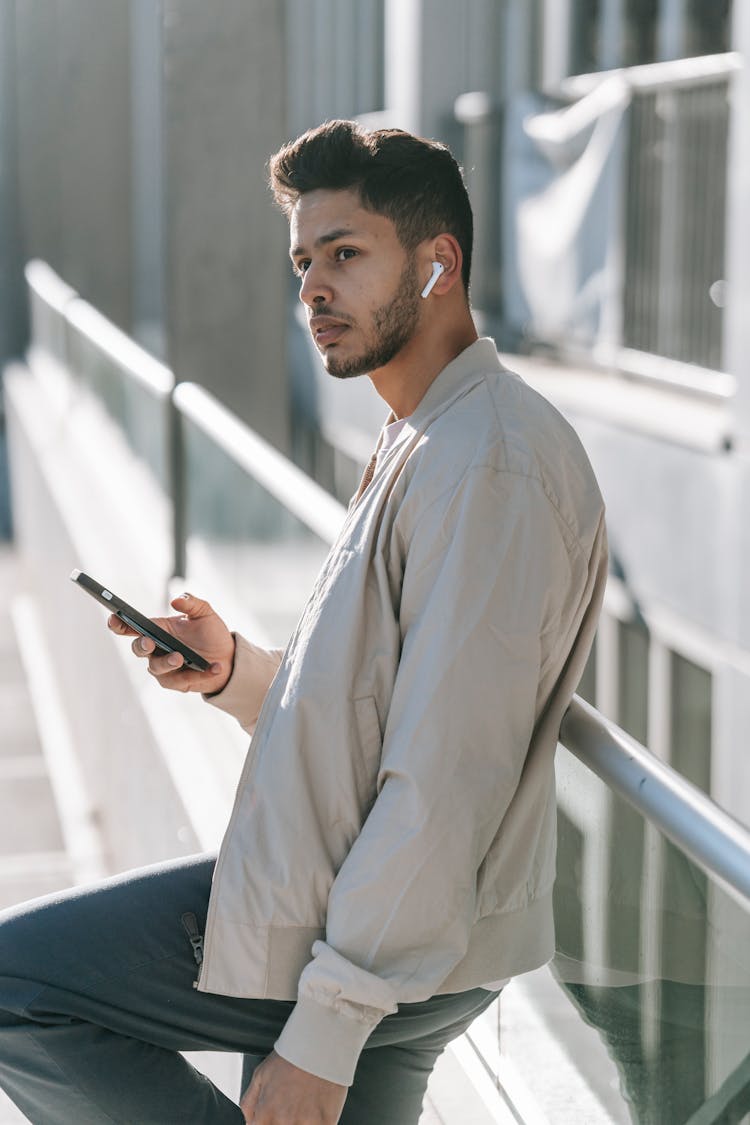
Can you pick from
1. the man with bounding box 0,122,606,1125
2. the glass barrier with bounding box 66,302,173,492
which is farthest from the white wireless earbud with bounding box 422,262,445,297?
the glass barrier with bounding box 66,302,173,492

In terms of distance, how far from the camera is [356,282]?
2377 mm

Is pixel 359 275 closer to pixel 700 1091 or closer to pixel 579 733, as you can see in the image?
pixel 579 733

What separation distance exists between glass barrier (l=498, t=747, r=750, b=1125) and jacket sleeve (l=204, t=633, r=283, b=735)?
60cm

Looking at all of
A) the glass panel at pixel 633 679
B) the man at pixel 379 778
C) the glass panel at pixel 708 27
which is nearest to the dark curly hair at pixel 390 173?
the man at pixel 379 778

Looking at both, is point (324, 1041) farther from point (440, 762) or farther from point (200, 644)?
point (200, 644)

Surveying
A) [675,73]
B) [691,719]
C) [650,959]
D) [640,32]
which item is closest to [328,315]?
[650,959]

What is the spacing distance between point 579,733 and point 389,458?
1.46 ft

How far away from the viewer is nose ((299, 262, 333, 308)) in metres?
2.40

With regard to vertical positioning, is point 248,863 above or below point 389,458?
below

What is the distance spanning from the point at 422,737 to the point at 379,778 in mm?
87

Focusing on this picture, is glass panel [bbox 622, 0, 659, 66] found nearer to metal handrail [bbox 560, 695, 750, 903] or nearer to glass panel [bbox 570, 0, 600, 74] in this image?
glass panel [bbox 570, 0, 600, 74]

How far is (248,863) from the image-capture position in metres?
2.21

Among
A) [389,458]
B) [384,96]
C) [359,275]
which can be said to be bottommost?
[384,96]

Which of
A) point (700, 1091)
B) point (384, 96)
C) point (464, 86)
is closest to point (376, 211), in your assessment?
point (700, 1091)
